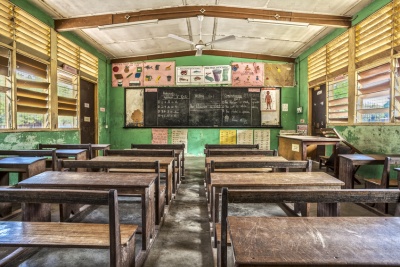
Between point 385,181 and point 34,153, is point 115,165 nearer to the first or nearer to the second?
point 34,153

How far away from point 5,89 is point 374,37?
579 cm

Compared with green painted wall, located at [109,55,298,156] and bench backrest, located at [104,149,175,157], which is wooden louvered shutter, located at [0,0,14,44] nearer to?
bench backrest, located at [104,149,175,157]

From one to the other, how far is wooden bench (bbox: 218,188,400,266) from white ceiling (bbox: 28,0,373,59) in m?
4.04

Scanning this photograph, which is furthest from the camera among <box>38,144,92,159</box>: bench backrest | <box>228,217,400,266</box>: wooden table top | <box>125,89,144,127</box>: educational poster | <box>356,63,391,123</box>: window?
<box>125,89,144,127</box>: educational poster

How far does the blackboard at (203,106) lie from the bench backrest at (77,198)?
20.3ft

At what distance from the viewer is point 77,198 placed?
1.19 m

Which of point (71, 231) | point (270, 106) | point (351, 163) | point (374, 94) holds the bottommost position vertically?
point (71, 231)

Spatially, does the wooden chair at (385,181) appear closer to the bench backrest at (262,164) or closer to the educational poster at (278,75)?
the bench backrest at (262,164)

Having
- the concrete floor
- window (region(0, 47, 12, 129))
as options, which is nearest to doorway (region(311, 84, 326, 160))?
the concrete floor

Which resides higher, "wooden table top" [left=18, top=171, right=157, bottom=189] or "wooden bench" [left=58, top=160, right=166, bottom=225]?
"wooden bench" [left=58, top=160, right=166, bottom=225]

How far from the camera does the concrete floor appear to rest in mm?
1854

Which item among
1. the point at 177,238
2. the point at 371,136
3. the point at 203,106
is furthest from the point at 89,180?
the point at 203,106

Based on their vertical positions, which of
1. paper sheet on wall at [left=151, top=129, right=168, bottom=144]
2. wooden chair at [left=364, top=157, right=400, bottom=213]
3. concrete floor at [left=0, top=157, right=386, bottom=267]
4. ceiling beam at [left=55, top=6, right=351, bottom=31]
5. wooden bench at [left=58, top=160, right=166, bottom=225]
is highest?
ceiling beam at [left=55, top=6, right=351, bottom=31]

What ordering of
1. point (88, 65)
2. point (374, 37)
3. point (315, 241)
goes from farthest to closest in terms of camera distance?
point (88, 65), point (374, 37), point (315, 241)
